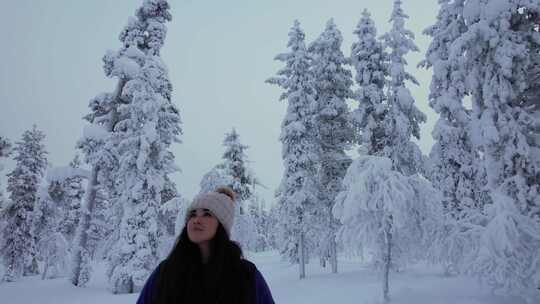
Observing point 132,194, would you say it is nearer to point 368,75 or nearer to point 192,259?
point 368,75

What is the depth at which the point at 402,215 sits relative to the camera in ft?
48.7

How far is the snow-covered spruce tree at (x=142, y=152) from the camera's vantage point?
1961 cm

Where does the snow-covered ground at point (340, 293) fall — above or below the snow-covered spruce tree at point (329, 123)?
below

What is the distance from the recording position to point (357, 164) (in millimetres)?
16750

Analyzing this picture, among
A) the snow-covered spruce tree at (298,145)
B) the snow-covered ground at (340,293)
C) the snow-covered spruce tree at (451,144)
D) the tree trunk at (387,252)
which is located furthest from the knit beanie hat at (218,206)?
the snow-covered spruce tree at (298,145)

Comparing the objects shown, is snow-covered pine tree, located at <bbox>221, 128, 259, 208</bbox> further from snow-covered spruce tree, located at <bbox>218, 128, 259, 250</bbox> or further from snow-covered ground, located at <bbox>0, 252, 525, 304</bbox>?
snow-covered ground, located at <bbox>0, 252, 525, 304</bbox>

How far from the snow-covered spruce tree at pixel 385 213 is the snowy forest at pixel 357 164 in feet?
0.21

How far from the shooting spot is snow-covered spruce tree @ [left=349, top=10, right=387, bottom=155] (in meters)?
23.6

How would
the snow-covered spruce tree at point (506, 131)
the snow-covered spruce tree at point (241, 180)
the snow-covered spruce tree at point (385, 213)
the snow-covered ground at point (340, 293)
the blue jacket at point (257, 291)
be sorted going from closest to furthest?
the blue jacket at point (257, 291), the snow-covered spruce tree at point (506, 131), the snow-covered ground at point (340, 293), the snow-covered spruce tree at point (385, 213), the snow-covered spruce tree at point (241, 180)

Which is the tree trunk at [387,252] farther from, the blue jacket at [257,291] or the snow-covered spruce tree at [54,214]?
the snow-covered spruce tree at [54,214]

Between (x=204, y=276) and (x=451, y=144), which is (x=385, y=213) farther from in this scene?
(x=204, y=276)

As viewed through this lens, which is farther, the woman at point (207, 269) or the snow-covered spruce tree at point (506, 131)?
the snow-covered spruce tree at point (506, 131)

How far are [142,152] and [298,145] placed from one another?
1068 centimetres

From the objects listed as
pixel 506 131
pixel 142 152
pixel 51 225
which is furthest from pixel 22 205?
pixel 506 131
